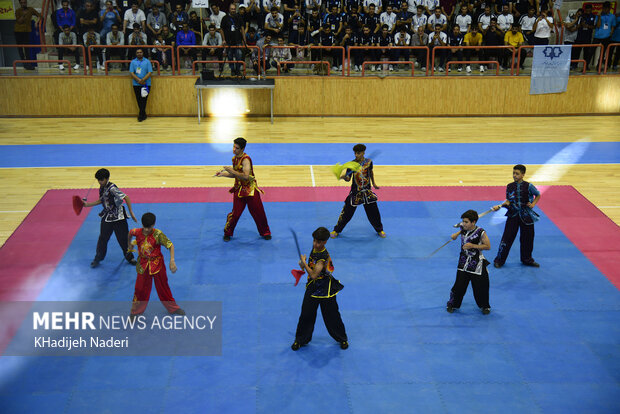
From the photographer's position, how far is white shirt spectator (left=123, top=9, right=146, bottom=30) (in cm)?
2139

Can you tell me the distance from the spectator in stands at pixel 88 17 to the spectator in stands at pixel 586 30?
16671 mm

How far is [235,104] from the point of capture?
21.1 metres

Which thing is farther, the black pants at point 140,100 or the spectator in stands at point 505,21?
the spectator in stands at point 505,21

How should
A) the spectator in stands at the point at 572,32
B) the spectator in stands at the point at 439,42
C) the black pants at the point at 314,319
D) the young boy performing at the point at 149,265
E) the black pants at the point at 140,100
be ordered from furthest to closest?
the spectator in stands at the point at 572,32, the spectator in stands at the point at 439,42, the black pants at the point at 140,100, the young boy performing at the point at 149,265, the black pants at the point at 314,319

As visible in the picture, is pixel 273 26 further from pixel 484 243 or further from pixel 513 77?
pixel 484 243

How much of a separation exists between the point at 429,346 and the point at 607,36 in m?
17.5

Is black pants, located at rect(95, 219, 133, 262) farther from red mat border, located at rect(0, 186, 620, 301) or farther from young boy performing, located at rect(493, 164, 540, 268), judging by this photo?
young boy performing, located at rect(493, 164, 540, 268)

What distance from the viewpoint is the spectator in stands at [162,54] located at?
21.1 meters

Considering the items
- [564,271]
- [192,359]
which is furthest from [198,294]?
[564,271]

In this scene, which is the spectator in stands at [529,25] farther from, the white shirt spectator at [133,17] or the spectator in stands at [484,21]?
the white shirt spectator at [133,17]

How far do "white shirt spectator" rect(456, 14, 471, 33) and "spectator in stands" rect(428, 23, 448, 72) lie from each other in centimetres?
80

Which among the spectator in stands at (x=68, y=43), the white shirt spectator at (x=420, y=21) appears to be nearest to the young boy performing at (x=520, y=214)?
the white shirt spectator at (x=420, y=21)

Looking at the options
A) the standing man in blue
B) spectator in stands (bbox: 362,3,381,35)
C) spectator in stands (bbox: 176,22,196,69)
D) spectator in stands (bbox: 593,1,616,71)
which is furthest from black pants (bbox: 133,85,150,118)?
spectator in stands (bbox: 593,1,616,71)

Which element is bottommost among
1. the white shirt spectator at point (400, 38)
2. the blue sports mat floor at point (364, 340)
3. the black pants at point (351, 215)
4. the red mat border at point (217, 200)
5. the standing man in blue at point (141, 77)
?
the blue sports mat floor at point (364, 340)
